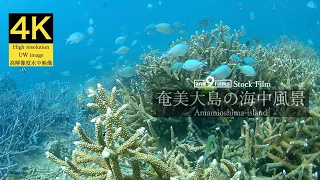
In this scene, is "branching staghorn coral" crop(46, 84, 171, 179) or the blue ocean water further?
the blue ocean water

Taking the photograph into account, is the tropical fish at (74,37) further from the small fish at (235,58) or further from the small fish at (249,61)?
the small fish at (249,61)

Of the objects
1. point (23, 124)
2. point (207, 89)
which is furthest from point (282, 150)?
point (23, 124)

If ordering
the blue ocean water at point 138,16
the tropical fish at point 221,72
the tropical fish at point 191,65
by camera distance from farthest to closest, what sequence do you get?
the blue ocean water at point 138,16
the tropical fish at point 191,65
the tropical fish at point 221,72

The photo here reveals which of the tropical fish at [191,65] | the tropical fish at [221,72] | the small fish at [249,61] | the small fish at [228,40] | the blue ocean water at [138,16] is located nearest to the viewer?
the tropical fish at [221,72]

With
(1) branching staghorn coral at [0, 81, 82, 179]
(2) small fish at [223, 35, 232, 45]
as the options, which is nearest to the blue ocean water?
(1) branching staghorn coral at [0, 81, 82, 179]

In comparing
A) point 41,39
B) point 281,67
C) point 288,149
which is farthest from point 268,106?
point 41,39

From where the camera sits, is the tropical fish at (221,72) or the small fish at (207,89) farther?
the tropical fish at (221,72)

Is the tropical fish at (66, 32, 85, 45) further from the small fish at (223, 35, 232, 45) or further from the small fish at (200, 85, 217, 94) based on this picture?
the small fish at (200, 85, 217, 94)

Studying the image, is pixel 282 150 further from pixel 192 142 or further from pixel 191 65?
pixel 191 65

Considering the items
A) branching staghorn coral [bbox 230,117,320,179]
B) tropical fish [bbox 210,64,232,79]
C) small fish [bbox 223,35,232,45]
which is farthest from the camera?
small fish [bbox 223,35,232,45]

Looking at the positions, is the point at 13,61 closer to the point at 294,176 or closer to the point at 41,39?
the point at 41,39

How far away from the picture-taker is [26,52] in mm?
5914

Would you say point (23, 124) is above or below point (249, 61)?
below

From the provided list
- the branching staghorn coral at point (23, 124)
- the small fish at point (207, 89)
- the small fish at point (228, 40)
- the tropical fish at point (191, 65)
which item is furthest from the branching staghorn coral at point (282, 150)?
the branching staghorn coral at point (23, 124)
